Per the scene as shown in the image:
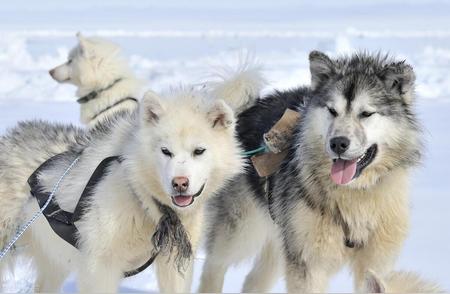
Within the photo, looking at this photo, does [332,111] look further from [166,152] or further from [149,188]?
[149,188]

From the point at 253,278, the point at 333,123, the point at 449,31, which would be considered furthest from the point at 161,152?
the point at 449,31

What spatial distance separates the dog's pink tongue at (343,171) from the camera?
3.81 meters

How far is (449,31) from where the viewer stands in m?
25.0

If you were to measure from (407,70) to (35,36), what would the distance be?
76.2 ft

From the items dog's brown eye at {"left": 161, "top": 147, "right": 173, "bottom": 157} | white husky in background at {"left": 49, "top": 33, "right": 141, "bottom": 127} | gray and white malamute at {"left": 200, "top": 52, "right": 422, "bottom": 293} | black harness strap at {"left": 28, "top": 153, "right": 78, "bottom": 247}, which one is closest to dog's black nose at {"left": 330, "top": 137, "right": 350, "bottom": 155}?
gray and white malamute at {"left": 200, "top": 52, "right": 422, "bottom": 293}

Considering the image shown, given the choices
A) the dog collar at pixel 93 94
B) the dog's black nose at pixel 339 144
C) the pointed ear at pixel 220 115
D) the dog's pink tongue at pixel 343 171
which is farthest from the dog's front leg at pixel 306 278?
the dog collar at pixel 93 94

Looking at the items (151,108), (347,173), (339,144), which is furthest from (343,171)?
(151,108)

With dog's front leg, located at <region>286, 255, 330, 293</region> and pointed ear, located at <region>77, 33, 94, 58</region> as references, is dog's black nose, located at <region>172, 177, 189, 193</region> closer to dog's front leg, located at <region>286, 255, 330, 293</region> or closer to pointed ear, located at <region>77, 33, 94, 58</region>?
dog's front leg, located at <region>286, 255, 330, 293</region>

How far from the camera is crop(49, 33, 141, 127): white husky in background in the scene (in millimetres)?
7477

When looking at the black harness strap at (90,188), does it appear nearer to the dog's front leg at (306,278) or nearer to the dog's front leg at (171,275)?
the dog's front leg at (171,275)

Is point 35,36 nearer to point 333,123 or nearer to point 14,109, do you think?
point 14,109

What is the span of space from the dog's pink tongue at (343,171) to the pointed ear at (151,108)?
85 centimetres

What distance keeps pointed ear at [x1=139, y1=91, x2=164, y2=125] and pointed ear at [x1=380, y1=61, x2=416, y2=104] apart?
3.46 ft

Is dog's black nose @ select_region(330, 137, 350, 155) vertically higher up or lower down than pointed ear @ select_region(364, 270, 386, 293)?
higher up
